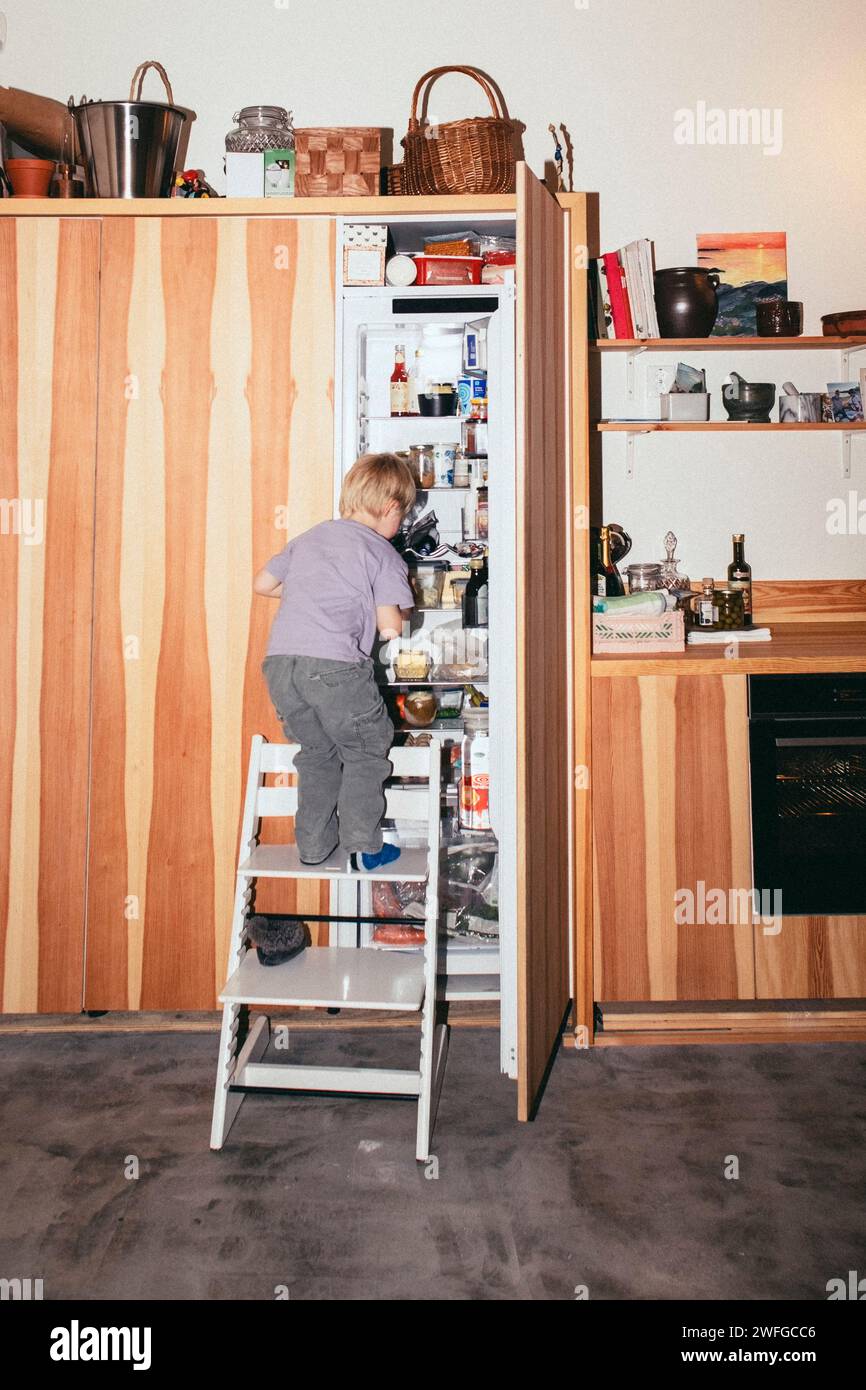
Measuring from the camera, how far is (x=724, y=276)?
3430mm

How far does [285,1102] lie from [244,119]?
9.15ft

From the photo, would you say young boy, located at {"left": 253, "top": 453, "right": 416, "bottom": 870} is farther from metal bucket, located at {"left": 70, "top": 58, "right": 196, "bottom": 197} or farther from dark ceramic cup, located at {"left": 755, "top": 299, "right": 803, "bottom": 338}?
dark ceramic cup, located at {"left": 755, "top": 299, "right": 803, "bottom": 338}

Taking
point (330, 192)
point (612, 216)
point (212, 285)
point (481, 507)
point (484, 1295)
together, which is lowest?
point (484, 1295)

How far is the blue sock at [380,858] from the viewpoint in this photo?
264 centimetres

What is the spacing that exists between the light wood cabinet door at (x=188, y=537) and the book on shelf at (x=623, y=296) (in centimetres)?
84

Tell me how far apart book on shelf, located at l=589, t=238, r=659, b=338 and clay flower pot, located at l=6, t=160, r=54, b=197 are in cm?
158

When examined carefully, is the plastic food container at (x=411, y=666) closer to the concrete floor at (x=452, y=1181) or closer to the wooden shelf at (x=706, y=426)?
the wooden shelf at (x=706, y=426)

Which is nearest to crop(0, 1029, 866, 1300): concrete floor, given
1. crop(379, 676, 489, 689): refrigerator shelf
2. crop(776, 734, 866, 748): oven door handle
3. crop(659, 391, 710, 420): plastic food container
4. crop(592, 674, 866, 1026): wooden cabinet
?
crop(592, 674, 866, 1026): wooden cabinet

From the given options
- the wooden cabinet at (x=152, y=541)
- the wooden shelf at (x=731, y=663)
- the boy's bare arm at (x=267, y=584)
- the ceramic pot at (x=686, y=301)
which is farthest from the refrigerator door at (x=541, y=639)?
the boy's bare arm at (x=267, y=584)

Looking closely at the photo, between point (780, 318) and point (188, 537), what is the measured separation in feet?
6.38

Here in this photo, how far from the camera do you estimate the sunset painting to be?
3418 mm

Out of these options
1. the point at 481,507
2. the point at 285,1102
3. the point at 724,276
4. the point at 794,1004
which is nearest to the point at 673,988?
the point at 794,1004

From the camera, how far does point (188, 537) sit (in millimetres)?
2861

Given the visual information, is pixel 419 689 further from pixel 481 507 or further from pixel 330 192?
pixel 330 192
